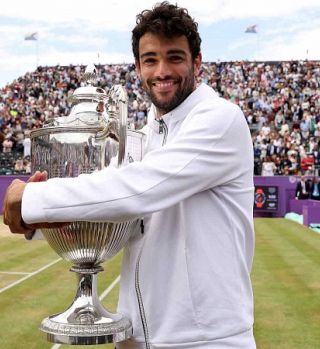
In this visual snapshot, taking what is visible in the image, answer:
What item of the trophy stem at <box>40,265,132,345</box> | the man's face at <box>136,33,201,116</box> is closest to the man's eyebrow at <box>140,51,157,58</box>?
the man's face at <box>136,33,201,116</box>

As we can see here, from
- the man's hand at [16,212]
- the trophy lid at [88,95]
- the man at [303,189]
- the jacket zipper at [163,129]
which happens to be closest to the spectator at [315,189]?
the man at [303,189]

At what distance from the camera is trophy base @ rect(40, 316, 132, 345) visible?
1627 mm

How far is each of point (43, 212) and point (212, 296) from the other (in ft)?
1.55

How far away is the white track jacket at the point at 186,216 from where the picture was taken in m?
1.47

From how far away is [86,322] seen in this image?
1727 mm

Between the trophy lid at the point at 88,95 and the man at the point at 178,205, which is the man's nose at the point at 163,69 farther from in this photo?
the trophy lid at the point at 88,95

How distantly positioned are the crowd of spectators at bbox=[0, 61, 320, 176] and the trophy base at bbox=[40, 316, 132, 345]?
46.8 ft

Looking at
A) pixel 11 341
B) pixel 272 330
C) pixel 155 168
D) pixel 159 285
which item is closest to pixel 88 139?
pixel 155 168

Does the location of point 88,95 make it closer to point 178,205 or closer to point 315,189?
point 178,205

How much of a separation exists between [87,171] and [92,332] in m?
0.43

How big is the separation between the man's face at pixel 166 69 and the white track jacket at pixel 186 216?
0.08 metres

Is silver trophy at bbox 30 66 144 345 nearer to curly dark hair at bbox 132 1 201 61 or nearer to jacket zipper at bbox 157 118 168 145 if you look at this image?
jacket zipper at bbox 157 118 168 145

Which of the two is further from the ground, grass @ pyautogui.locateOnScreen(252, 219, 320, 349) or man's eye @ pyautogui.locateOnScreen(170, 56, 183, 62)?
man's eye @ pyautogui.locateOnScreen(170, 56, 183, 62)

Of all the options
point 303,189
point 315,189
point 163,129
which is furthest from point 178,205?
point 303,189
